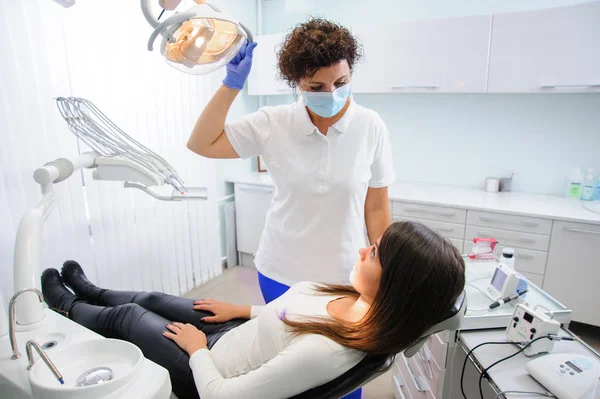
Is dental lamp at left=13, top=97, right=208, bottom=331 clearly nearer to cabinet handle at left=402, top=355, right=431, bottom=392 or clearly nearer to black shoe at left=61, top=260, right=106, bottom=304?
black shoe at left=61, top=260, right=106, bottom=304

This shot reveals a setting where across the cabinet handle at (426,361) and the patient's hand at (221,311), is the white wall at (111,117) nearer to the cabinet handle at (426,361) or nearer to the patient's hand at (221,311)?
the patient's hand at (221,311)

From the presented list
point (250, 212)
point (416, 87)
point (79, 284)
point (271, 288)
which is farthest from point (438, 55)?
point (79, 284)

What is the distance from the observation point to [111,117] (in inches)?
84.2

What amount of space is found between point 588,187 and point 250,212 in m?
2.58

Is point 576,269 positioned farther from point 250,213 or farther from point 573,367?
point 250,213

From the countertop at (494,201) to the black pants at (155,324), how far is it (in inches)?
68.5

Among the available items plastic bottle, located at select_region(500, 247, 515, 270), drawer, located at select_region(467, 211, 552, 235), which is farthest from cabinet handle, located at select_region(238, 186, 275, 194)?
plastic bottle, located at select_region(500, 247, 515, 270)

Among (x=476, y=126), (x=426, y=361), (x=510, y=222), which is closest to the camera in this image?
(x=426, y=361)

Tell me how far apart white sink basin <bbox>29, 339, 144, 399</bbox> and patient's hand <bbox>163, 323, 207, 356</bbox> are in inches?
7.5

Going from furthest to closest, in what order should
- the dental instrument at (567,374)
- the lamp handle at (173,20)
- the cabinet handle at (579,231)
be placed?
the cabinet handle at (579,231) < the dental instrument at (567,374) < the lamp handle at (173,20)

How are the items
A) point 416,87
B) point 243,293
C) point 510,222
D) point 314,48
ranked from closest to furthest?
point 314,48, point 510,222, point 416,87, point 243,293

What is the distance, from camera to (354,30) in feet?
9.09

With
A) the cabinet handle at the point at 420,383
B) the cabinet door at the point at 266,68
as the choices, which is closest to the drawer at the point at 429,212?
the cabinet handle at the point at 420,383

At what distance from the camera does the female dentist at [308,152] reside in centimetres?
118
